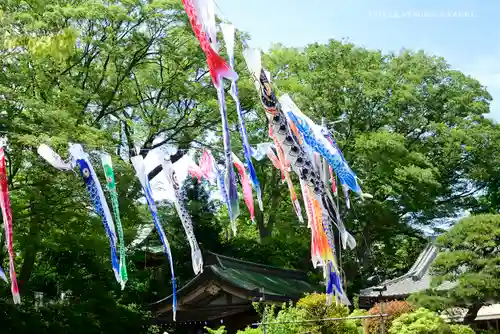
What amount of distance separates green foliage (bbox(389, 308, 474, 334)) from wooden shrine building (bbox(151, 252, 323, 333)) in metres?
4.24

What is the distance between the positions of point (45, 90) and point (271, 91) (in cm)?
970

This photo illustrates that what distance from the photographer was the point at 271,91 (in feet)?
30.1

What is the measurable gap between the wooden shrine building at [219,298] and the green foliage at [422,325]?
4238 millimetres

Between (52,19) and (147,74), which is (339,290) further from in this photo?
(147,74)

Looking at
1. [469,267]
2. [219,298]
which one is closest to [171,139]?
[219,298]

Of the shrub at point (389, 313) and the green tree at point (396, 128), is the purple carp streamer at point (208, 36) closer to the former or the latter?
the shrub at point (389, 313)

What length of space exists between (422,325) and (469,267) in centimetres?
235

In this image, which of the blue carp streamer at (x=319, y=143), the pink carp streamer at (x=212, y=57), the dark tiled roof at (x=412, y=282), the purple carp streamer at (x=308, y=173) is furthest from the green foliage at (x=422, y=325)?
the pink carp streamer at (x=212, y=57)

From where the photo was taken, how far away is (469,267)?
1283 cm

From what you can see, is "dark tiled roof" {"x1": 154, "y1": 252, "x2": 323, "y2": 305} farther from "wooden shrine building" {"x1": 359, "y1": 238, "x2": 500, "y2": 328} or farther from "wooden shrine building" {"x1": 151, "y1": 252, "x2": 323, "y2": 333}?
"wooden shrine building" {"x1": 359, "y1": 238, "x2": 500, "y2": 328}

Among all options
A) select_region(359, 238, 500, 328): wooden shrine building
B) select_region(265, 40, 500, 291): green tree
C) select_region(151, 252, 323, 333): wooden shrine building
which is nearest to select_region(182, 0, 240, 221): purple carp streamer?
select_region(151, 252, 323, 333): wooden shrine building

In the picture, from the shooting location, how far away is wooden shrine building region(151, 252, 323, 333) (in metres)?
A: 15.9

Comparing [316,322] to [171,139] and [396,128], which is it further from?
[396,128]

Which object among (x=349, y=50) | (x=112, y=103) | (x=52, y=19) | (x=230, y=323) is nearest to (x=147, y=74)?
(x=112, y=103)
